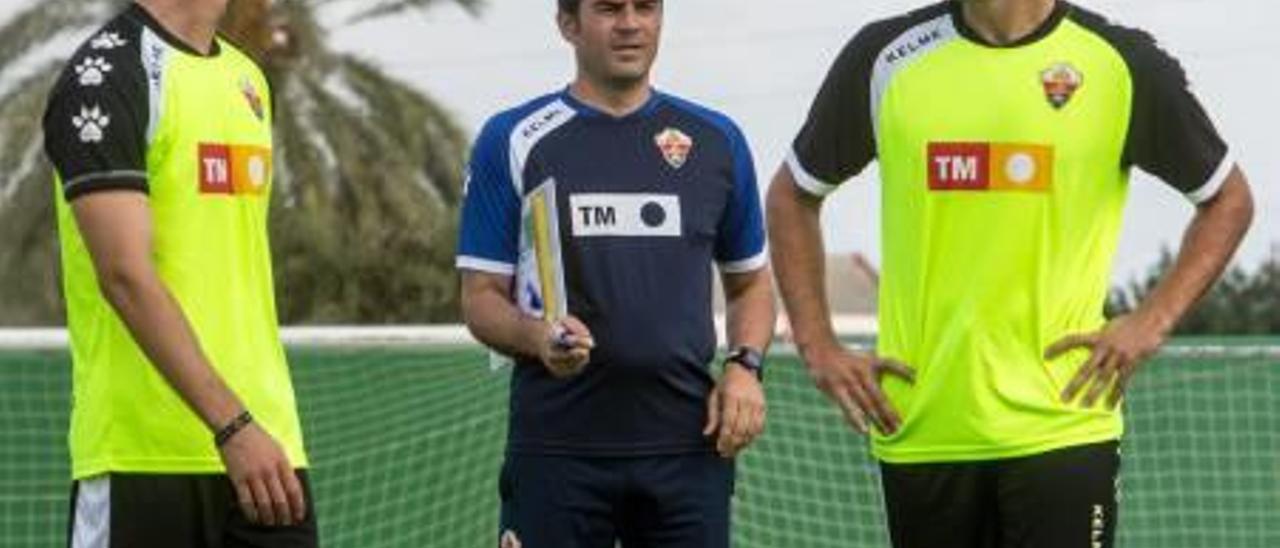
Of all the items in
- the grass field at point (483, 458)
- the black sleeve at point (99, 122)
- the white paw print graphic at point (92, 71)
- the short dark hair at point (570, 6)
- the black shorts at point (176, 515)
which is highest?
the short dark hair at point (570, 6)

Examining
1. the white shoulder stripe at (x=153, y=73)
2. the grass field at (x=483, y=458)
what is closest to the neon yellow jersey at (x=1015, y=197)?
the white shoulder stripe at (x=153, y=73)

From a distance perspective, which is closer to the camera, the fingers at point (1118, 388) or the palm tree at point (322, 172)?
the fingers at point (1118, 388)

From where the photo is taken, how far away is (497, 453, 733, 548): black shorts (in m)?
7.74

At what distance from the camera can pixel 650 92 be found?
26.2ft

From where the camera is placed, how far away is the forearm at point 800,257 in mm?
7051

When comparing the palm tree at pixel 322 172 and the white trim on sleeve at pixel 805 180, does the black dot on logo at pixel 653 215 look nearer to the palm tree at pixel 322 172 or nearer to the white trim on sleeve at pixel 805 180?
the white trim on sleeve at pixel 805 180

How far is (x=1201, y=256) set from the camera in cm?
674

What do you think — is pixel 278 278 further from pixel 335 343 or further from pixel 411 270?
pixel 335 343

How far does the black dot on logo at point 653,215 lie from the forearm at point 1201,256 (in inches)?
55.9

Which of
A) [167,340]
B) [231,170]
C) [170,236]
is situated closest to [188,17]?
[231,170]

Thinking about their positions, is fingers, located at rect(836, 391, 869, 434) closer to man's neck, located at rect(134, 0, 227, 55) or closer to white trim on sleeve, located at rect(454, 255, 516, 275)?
white trim on sleeve, located at rect(454, 255, 516, 275)

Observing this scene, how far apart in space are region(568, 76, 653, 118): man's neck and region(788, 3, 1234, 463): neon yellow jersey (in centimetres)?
120

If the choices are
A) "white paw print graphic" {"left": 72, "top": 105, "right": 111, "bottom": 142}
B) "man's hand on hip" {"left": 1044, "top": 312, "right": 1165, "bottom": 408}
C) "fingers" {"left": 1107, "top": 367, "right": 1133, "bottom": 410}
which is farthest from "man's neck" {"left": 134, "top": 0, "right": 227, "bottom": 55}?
"fingers" {"left": 1107, "top": 367, "right": 1133, "bottom": 410}

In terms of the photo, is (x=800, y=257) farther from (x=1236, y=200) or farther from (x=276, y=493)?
(x=276, y=493)
